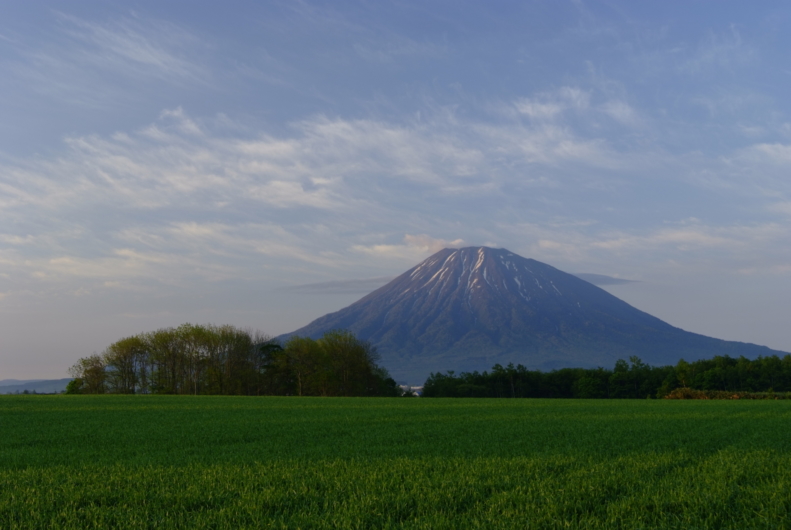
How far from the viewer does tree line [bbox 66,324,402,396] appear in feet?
294

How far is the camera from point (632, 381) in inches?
3932

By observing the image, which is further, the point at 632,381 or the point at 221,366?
the point at 632,381

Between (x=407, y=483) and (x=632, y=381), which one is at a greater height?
(x=407, y=483)

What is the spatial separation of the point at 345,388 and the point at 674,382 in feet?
173

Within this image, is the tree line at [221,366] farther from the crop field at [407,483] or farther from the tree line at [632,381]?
the crop field at [407,483]

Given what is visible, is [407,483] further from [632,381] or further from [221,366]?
[632,381]

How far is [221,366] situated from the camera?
91.4 meters

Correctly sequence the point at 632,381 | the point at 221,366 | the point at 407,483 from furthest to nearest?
the point at 632,381 → the point at 221,366 → the point at 407,483

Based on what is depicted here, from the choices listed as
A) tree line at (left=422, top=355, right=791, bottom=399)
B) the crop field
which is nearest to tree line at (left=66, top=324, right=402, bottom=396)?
tree line at (left=422, top=355, right=791, bottom=399)

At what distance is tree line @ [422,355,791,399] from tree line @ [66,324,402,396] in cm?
2162

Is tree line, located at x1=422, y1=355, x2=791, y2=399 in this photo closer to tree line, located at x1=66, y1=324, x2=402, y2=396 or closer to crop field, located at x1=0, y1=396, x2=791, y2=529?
tree line, located at x1=66, y1=324, x2=402, y2=396

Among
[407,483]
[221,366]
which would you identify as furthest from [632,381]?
[407,483]

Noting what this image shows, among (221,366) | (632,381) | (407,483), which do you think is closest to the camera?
(407,483)

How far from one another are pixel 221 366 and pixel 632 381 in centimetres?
6771
